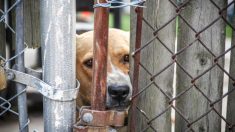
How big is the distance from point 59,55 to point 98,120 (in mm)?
402

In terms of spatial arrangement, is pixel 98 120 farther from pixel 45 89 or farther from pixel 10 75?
pixel 10 75

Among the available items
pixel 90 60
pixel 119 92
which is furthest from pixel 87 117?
pixel 90 60

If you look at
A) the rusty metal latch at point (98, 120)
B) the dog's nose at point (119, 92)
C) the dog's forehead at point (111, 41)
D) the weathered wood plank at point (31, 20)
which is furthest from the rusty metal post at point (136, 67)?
the dog's forehead at point (111, 41)

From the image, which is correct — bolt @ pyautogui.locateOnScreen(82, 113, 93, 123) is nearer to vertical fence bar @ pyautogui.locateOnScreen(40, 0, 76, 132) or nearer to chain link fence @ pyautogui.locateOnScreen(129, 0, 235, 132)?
vertical fence bar @ pyautogui.locateOnScreen(40, 0, 76, 132)

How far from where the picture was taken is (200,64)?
2.63m

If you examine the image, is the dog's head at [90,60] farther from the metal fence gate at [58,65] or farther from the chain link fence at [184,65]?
the metal fence gate at [58,65]

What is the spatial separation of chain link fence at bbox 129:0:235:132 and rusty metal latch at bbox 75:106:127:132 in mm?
156

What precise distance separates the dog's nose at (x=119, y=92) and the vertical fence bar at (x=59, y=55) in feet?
3.85

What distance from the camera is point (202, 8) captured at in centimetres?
255

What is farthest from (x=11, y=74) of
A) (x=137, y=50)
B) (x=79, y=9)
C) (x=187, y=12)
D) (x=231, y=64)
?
(x=79, y=9)

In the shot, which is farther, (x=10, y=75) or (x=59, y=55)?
(x=10, y=75)

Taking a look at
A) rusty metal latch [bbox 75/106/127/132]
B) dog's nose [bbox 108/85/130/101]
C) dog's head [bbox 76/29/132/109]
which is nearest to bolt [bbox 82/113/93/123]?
rusty metal latch [bbox 75/106/127/132]

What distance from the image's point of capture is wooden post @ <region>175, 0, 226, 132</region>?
2.56m

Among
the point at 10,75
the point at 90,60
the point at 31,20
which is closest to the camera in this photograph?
the point at 10,75
